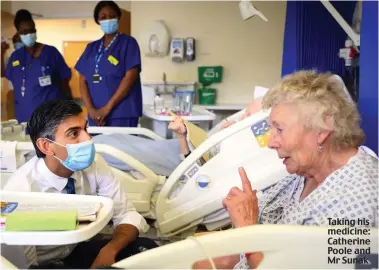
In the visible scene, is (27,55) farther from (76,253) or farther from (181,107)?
(76,253)

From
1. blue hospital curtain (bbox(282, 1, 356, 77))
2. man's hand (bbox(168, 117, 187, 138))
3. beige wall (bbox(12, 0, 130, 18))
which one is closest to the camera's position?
man's hand (bbox(168, 117, 187, 138))

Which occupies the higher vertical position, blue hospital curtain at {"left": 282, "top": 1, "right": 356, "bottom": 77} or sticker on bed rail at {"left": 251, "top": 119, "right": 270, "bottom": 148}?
blue hospital curtain at {"left": 282, "top": 1, "right": 356, "bottom": 77}

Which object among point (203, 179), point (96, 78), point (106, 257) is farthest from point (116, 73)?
point (106, 257)

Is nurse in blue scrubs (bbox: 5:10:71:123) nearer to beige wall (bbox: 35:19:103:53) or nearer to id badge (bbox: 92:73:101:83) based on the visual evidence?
id badge (bbox: 92:73:101:83)

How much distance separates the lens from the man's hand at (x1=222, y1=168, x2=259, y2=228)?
1.21m

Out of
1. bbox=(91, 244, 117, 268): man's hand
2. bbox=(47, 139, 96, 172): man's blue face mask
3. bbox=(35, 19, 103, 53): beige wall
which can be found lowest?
bbox=(91, 244, 117, 268): man's hand

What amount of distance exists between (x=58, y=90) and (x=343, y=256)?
11.0ft

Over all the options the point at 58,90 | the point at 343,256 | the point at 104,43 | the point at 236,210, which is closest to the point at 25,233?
the point at 236,210

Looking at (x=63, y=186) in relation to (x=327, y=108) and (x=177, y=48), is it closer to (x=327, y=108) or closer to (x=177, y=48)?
(x=327, y=108)

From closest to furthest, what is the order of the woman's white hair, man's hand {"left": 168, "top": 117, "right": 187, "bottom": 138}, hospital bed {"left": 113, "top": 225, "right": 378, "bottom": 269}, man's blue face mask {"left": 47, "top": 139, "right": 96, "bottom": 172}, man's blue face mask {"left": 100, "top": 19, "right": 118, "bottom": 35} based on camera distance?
hospital bed {"left": 113, "top": 225, "right": 378, "bottom": 269} < the woman's white hair < man's blue face mask {"left": 47, "top": 139, "right": 96, "bottom": 172} < man's hand {"left": 168, "top": 117, "right": 187, "bottom": 138} < man's blue face mask {"left": 100, "top": 19, "right": 118, "bottom": 35}

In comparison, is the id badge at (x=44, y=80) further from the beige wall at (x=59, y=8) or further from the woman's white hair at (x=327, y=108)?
the woman's white hair at (x=327, y=108)

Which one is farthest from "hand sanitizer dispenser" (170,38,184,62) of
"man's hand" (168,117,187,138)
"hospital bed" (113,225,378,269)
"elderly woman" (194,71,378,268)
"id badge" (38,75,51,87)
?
"hospital bed" (113,225,378,269)

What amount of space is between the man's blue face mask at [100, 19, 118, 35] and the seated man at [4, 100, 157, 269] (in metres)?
1.91

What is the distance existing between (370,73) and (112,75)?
7.22 ft
